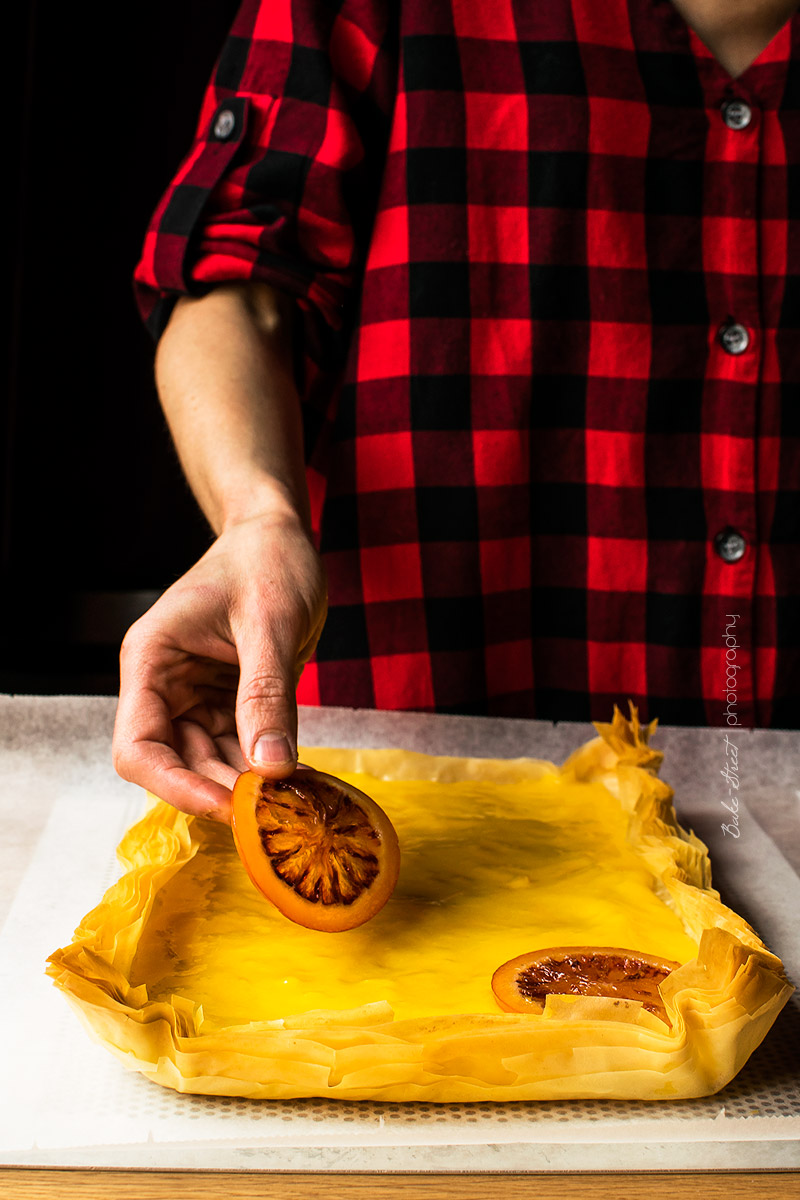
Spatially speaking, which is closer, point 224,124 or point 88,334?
point 224,124

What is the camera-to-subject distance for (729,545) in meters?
1.90

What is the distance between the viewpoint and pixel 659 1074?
96 cm

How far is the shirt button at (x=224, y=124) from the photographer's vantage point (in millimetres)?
1798

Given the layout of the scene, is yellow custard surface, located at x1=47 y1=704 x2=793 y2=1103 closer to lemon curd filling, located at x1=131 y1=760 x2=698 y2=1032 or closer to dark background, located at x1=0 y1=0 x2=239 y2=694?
lemon curd filling, located at x1=131 y1=760 x2=698 y2=1032

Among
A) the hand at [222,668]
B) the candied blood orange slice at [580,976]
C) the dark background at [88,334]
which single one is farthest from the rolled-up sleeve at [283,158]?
the dark background at [88,334]

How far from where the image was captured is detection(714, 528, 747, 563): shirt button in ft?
6.21

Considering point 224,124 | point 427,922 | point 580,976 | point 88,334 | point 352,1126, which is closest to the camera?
point 352,1126

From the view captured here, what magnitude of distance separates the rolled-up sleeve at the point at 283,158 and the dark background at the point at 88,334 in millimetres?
1824

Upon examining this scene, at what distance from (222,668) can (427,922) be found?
1.40 ft

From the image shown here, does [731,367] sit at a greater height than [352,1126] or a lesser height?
greater

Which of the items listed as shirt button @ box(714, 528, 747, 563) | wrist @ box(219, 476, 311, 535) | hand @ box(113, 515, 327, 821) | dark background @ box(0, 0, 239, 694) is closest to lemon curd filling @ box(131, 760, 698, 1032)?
hand @ box(113, 515, 327, 821)

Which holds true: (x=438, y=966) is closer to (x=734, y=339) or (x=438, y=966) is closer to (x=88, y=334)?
(x=734, y=339)

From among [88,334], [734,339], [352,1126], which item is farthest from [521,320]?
[88,334]

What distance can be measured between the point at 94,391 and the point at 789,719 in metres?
2.53
